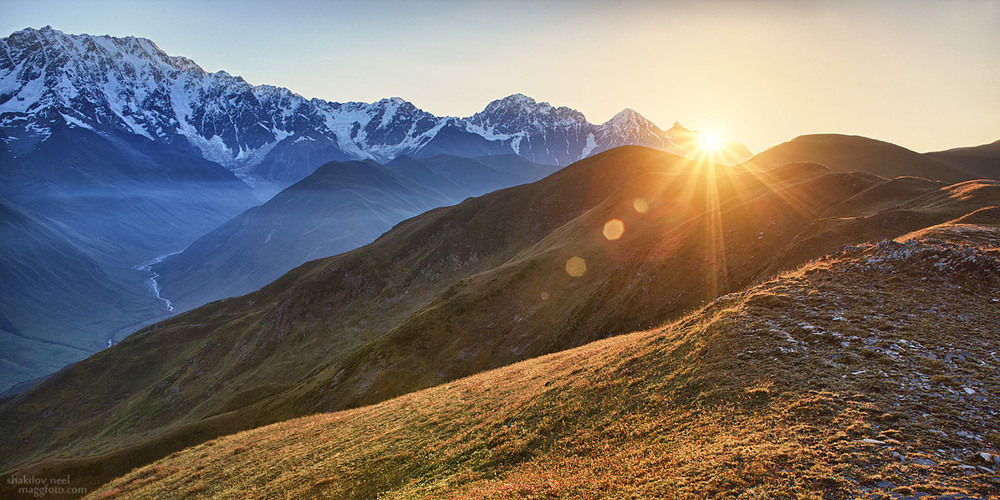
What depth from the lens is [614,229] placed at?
3295 inches

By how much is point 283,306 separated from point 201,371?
31.7m

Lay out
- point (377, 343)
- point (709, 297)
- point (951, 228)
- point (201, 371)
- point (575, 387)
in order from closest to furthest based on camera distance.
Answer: point (575, 387) < point (951, 228) < point (709, 297) < point (377, 343) < point (201, 371)

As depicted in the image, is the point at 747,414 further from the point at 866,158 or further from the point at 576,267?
the point at 866,158

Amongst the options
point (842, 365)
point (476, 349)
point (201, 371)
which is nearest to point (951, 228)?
point (842, 365)

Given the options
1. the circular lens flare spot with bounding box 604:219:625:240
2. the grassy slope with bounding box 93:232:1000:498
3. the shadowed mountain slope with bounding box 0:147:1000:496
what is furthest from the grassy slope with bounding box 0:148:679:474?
the grassy slope with bounding box 93:232:1000:498

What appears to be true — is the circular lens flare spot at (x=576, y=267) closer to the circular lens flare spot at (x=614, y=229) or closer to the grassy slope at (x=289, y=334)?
the circular lens flare spot at (x=614, y=229)

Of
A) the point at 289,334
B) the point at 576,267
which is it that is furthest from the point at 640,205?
the point at 289,334

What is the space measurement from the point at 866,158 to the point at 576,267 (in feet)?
506

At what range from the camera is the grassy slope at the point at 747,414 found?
473 inches

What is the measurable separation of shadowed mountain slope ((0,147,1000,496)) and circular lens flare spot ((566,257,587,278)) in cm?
30

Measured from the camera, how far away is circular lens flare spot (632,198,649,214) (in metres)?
87.2

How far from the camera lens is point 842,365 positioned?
653 inches

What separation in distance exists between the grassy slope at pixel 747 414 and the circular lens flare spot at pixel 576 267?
41294mm

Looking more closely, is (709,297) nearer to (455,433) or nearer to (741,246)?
(741,246)
